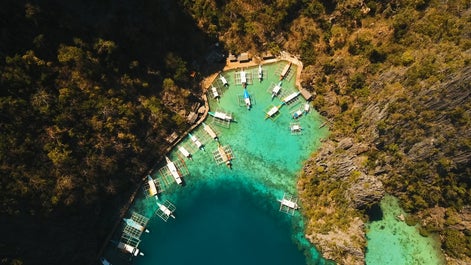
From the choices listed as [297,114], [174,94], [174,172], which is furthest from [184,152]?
[297,114]

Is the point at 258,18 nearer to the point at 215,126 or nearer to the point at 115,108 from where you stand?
the point at 215,126

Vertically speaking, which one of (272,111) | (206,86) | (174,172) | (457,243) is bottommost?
(174,172)

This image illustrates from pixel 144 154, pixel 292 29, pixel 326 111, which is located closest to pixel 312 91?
pixel 326 111

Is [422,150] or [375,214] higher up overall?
[422,150]

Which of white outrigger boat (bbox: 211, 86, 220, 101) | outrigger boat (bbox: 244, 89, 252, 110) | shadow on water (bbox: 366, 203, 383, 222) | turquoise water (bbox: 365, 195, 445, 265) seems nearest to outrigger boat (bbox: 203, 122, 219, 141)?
white outrigger boat (bbox: 211, 86, 220, 101)

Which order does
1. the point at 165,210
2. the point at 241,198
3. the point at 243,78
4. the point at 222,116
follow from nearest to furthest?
the point at 165,210, the point at 241,198, the point at 222,116, the point at 243,78

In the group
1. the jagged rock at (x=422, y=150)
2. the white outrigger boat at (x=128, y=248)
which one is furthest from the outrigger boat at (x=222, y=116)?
the jagged rock at (x=422, y=150)

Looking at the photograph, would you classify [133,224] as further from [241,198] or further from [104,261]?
[241,198]
